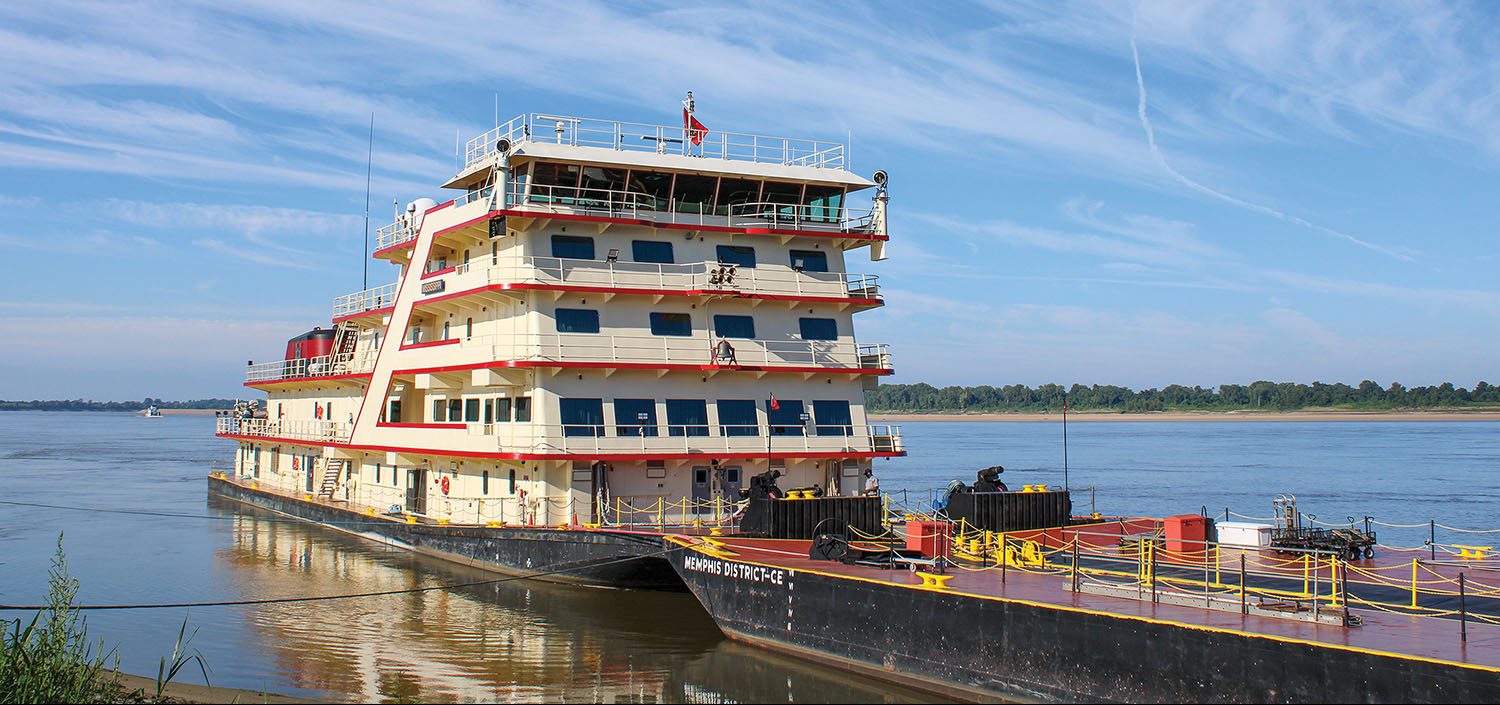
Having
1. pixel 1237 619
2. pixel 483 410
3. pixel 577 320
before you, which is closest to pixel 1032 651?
pixel 1237 619

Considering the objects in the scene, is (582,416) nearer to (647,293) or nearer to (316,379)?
(647,293)

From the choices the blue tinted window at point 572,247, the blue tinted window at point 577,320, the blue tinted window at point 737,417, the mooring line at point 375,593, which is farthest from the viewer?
the blue tinted window at point 737,417

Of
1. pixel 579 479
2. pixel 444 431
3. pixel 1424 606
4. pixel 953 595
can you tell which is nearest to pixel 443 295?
pixel 444 431

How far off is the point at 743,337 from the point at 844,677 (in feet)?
39.5

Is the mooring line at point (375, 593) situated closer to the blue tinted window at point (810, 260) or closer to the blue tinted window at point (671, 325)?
the blue tinted window at point (671, 325)

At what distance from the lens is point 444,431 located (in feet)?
99.2

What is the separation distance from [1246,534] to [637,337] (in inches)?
591

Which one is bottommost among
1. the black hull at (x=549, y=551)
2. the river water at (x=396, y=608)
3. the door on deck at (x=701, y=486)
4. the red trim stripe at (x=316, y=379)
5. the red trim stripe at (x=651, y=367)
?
the river water at (x=396, y=608)

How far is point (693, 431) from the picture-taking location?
2836cm

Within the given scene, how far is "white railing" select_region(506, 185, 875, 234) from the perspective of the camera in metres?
28.1

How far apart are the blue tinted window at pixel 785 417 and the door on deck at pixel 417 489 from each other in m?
11.0

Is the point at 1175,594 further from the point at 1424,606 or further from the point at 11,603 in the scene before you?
the point at 11,603

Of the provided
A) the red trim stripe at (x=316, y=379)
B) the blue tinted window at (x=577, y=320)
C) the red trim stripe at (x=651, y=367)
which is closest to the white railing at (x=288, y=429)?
the red trim stripe at (x=316, y=379)

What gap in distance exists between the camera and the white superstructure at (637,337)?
2745cm
